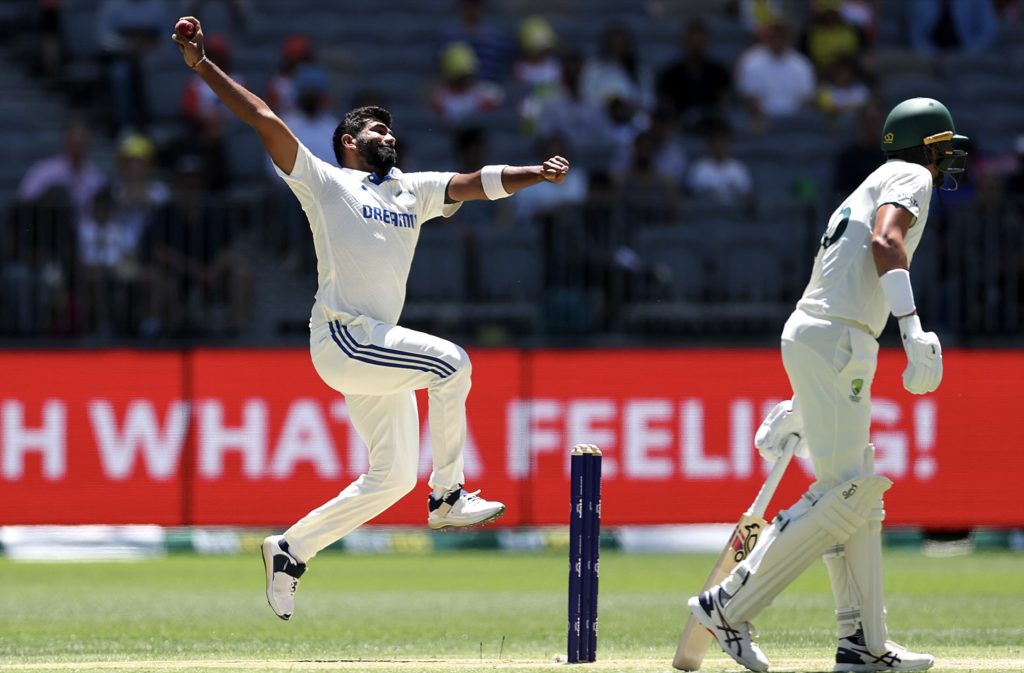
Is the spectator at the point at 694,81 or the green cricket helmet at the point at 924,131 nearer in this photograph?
the green cricket helmet at the point at 924,131

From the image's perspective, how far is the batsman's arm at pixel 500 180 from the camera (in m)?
8.64

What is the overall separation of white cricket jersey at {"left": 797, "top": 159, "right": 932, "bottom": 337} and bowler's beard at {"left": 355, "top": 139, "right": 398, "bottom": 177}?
2135mm

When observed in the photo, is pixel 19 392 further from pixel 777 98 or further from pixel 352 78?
pixel 777 98

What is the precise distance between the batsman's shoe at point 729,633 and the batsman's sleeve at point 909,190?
1.74m

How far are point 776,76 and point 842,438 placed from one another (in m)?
11.8

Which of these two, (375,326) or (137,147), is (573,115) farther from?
(375,326)

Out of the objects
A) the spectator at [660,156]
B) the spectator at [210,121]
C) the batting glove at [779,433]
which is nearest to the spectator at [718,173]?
the spectator at [660,156]

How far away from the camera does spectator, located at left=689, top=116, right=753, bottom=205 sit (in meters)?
17.2

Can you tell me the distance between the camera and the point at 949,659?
27.4ft

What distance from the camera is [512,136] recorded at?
58.7ft

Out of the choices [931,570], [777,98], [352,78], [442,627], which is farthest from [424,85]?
[442,627]

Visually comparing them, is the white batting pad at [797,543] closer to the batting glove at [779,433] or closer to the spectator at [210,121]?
the batting glove at [779,433]

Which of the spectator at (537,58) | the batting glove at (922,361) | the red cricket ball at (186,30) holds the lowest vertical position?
the batting glove at (922,361)

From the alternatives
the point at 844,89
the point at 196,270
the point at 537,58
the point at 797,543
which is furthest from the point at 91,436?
the point at 844,89
